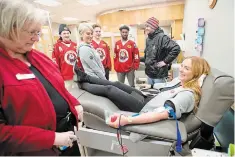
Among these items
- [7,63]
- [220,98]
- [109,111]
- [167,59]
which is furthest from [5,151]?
[167,59]

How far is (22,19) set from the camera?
0.69 m

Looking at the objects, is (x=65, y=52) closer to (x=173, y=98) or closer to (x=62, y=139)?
(x=173, y=98)

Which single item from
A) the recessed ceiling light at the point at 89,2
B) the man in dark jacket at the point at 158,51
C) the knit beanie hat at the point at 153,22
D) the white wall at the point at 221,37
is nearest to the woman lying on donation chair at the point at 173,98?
the white wall at the point at 221,37

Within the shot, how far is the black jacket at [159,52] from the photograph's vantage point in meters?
2.40

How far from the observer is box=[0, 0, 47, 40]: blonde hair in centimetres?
67

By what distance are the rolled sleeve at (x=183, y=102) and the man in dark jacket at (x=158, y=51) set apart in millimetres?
1266

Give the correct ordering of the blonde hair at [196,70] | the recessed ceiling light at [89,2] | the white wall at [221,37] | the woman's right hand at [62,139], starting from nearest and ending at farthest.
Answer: the woman's right hand at [62,139] → the blonde hair at [196,70] → the white wall at [221,37] → the recessed ceiling light at [89,2]

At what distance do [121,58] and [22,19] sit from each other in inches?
102

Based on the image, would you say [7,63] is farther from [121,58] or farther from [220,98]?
[121,58]

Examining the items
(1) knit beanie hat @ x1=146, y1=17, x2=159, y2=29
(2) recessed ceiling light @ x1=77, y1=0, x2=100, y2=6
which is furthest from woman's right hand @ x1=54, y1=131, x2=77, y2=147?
(2) recessed ceiling light @ x1=77, y1=0, x2=100, y2=6

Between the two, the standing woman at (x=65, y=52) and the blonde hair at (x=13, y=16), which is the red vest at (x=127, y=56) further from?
the blonde hair at (x=13, y=16)

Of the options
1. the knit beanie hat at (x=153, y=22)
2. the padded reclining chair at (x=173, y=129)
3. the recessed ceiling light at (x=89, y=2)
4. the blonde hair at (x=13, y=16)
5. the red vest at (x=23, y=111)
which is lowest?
the padded reclining chair at (x=173, y=129)

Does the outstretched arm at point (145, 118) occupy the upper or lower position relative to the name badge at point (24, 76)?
lower

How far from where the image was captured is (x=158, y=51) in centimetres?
246
